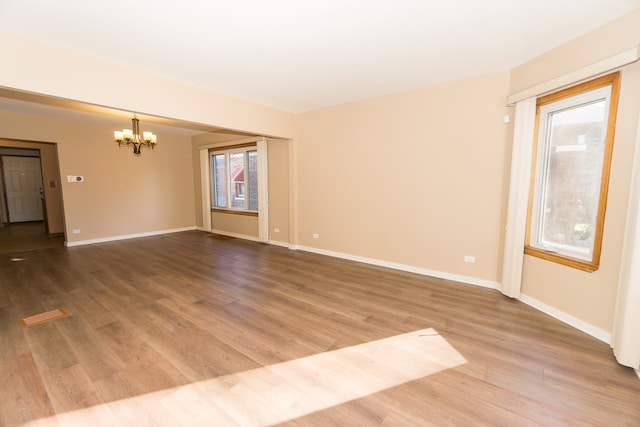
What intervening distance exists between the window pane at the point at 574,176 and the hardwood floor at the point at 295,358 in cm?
93

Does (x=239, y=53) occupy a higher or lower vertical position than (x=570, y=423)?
higher

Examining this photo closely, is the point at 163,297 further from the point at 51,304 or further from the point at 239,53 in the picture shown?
the point at 239,53

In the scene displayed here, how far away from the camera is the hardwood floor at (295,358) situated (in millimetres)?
1665

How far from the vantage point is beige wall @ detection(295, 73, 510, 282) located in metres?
3.53

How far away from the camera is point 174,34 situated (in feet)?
8.32

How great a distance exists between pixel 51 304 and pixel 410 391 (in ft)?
12.7

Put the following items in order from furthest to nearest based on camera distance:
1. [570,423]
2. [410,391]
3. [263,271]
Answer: [263,271] → [410,391] → [570,423]

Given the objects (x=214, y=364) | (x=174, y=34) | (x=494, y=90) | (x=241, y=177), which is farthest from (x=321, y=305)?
(x=241, y=177)

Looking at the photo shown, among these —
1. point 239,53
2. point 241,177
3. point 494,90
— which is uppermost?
point 239,53

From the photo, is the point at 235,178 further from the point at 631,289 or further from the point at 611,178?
the point at 631,289

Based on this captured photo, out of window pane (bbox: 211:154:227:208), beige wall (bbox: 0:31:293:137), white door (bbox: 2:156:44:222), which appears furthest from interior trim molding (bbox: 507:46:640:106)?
white door (bbox: 2:156:44:222)

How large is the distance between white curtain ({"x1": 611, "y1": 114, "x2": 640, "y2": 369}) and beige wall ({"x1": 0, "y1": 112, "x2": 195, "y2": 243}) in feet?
27.8

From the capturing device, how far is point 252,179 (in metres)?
6.68

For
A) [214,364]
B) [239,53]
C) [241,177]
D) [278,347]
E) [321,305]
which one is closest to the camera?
[214,364]
